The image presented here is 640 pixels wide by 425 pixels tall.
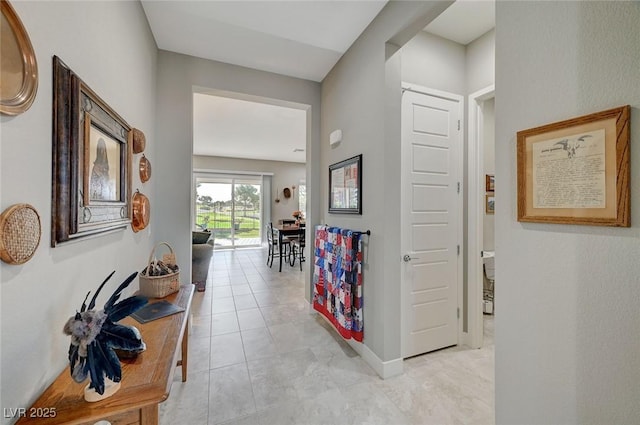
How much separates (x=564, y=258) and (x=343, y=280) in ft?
4.92

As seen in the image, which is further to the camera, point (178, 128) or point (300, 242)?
point (300, 242)

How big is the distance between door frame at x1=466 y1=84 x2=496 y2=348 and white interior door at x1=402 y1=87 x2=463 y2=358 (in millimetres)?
93

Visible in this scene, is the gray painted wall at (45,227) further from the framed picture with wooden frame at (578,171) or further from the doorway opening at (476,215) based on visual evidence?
the doorway opening at (476,215)

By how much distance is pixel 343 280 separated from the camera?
2.17 m

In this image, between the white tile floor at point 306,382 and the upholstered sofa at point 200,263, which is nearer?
the white tile floor at point 306,382

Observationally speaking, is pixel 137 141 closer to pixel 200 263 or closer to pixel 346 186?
pixel 346 186

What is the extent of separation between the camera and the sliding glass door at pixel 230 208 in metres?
7.65

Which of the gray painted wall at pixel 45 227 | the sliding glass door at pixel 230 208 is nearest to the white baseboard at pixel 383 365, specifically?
the gray painted wall at pixel 45 227

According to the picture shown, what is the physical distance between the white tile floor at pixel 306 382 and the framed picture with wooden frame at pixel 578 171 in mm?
1426

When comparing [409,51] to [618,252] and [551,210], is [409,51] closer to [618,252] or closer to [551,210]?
[551,210]

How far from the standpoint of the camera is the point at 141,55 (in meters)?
1.92

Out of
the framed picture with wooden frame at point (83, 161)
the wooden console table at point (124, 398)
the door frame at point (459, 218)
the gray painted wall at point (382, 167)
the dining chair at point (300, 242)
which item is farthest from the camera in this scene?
the dining chair at point (300, 242)

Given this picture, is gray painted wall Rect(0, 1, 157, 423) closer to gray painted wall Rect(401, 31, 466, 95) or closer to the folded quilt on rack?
the folded quilt on rack

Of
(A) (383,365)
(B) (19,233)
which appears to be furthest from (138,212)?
(A) (383,365)
